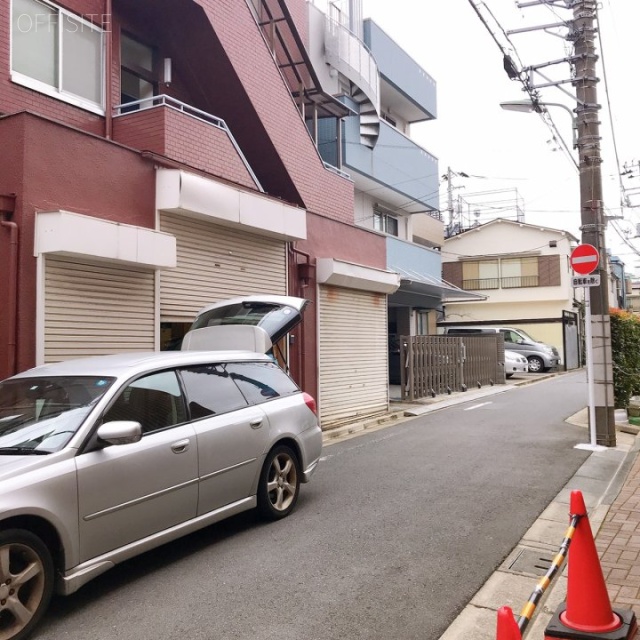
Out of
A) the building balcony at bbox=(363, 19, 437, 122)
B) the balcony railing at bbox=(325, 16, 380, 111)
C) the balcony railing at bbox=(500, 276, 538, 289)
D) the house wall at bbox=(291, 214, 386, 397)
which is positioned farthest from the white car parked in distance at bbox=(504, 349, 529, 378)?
the balcony railing at bbox=(325, 16, 380, 111)

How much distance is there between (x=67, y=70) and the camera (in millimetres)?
9688

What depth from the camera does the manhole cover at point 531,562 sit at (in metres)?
4.80

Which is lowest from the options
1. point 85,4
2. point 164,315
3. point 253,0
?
point 164,315

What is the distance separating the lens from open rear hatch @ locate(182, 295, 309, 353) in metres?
8.36

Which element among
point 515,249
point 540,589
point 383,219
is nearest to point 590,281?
point 540,589

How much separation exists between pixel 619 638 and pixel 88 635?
2948 mm

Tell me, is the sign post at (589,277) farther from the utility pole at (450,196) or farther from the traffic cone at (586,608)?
the utility pole at (450,196)

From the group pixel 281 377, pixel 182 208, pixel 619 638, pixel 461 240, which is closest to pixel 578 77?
pixel 182 208

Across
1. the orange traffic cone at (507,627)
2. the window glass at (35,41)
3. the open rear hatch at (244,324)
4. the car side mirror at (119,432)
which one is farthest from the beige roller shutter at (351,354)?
the orange traffic cone at (507,627)

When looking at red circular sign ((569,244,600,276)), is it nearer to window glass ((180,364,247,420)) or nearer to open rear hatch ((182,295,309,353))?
open rear hatch ((182,295,309,353))

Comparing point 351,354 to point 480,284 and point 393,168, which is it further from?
point 480,284

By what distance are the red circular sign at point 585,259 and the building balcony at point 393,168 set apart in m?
8.60

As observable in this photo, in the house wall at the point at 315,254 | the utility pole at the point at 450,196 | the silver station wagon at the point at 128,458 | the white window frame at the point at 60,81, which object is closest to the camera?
the silver station wagon at the point at 128,458

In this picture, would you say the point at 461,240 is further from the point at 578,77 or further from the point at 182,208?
the point at 182,208
